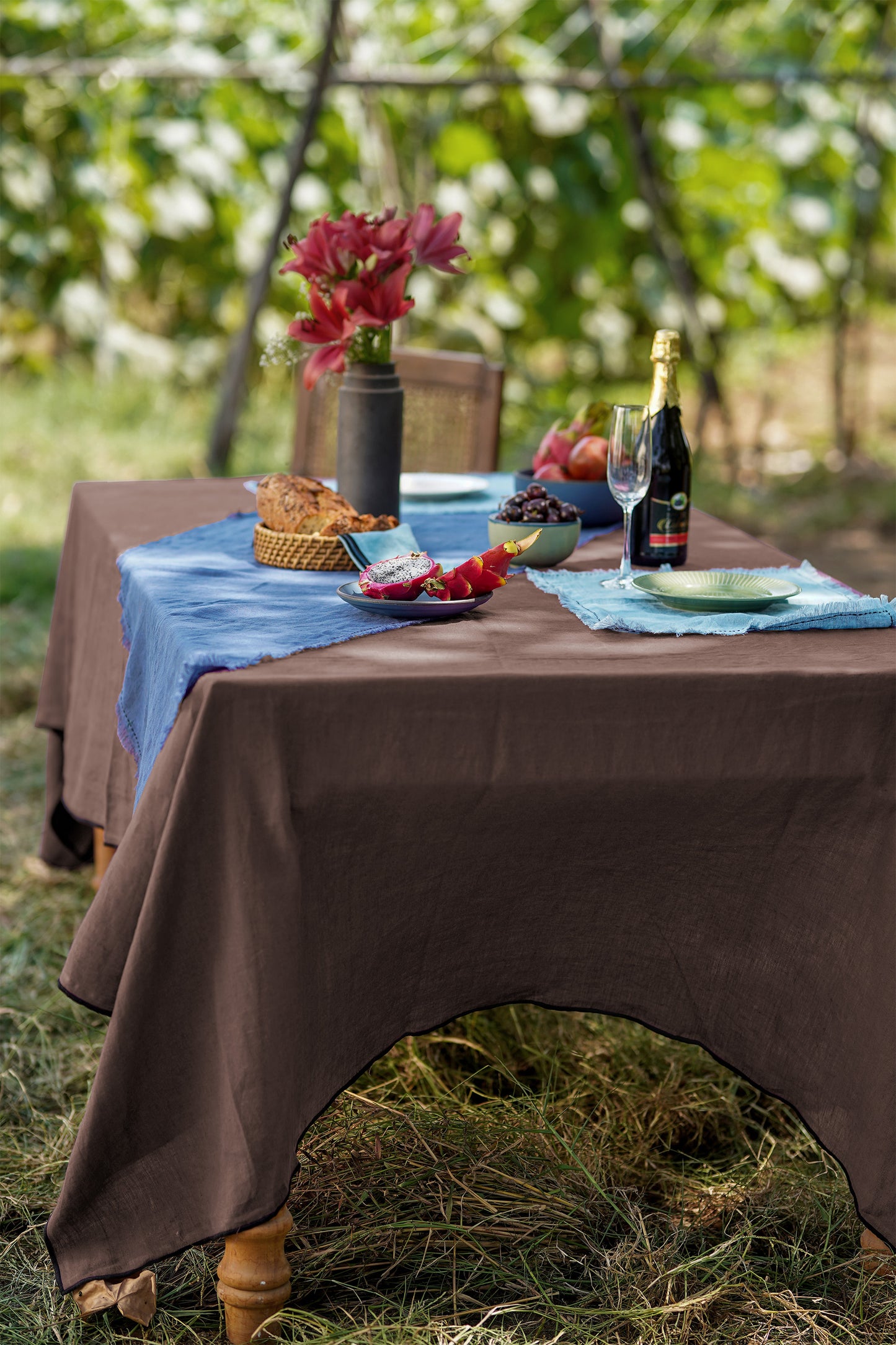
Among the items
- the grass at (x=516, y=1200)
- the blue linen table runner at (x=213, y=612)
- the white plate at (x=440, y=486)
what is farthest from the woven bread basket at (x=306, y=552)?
the grass at (x=516, y=1200)

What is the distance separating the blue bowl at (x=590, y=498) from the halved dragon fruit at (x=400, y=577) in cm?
52

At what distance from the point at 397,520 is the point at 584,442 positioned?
14.2 inches

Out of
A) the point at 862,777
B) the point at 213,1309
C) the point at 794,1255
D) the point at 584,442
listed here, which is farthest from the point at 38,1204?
the point at 584,442

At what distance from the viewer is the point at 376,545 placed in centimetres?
198

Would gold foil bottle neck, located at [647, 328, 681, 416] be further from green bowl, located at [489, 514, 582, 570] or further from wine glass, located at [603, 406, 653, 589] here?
green bowl, located at [489, 514, 582, 570]

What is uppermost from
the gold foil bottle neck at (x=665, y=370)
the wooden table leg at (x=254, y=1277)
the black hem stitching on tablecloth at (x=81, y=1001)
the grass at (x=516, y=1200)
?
the gold foil bottle neck at (x=665, y=370)

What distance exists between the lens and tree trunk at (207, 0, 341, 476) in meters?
5.05

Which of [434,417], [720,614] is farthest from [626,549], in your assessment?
[434,417]

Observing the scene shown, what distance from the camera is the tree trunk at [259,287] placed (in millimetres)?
5051

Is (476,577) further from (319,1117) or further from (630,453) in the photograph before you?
(319,1117)

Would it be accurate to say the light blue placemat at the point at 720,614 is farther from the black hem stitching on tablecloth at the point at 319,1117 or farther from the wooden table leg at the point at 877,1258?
the wooden table leg at the point at 877,1258

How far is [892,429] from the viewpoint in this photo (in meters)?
7.68

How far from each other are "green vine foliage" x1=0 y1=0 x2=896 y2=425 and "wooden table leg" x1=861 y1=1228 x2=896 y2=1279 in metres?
5.25

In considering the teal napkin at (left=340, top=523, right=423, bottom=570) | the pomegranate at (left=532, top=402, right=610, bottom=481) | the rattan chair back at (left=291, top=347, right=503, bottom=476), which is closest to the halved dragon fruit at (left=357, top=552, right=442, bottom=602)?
the teal napkin at (left=340, top=523, right=423, bottom=570)
